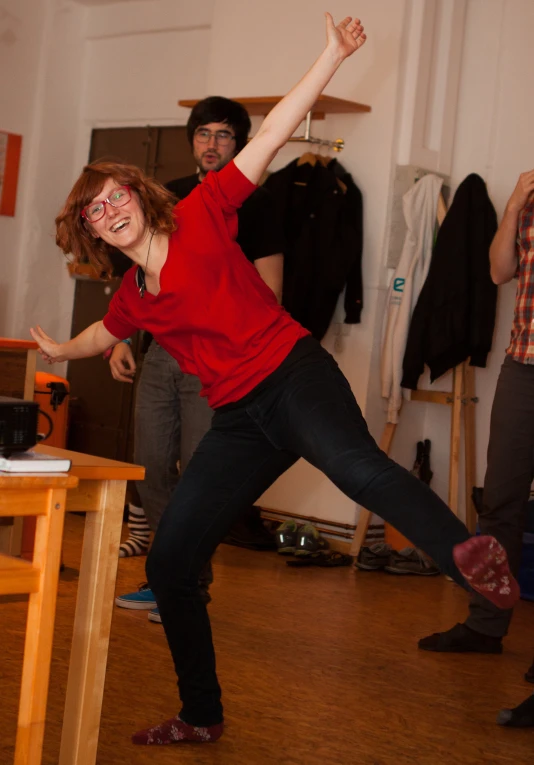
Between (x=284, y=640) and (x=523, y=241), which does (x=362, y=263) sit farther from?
(x=284, y=640)

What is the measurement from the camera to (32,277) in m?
6.59

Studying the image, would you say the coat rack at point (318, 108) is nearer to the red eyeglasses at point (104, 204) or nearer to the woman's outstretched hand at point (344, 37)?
the woman's outstretched hand at point (344, 37)

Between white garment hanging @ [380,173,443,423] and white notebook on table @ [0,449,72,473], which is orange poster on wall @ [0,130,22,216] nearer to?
white garment hanging @ [380,173,443,423]

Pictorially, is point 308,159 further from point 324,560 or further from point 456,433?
point 324,560

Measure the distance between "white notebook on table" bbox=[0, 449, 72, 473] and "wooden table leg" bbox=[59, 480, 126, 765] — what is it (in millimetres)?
199

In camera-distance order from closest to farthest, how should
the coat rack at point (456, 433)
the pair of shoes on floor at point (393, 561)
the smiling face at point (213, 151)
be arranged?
the smiling face at point (213, 151) → the pair of shoes on floor at point (393, 561) → the coat rack at point (456, 433)

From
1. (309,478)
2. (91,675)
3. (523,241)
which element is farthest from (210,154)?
(309,478)

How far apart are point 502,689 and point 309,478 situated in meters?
2.21

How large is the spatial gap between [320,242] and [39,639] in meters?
3.39

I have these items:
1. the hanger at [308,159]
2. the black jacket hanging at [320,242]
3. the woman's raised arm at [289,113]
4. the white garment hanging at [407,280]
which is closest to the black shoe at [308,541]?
the white garment hanging at [407,280]

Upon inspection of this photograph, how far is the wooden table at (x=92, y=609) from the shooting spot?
2.01 meters

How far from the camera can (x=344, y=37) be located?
2.29 m

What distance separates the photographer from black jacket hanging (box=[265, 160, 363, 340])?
4.90 meters

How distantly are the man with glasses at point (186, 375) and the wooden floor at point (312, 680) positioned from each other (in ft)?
1.14
